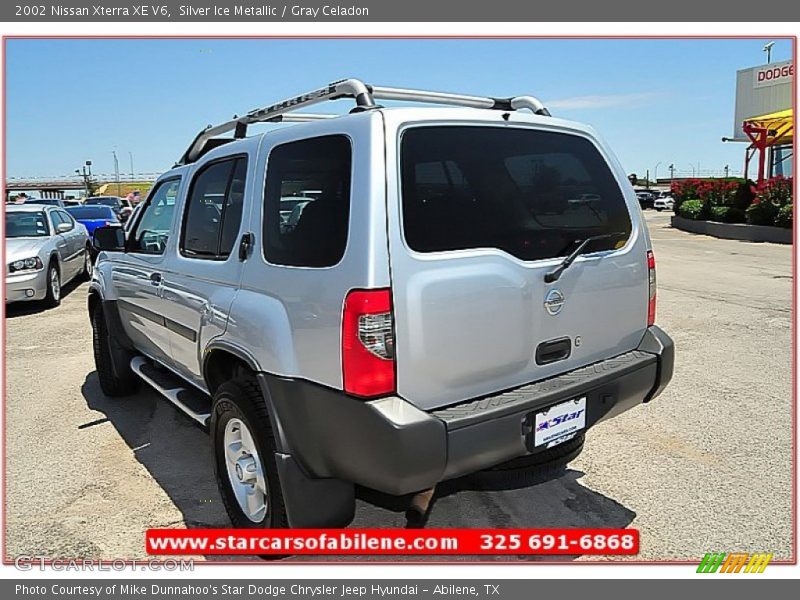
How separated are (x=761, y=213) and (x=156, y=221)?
19033mm

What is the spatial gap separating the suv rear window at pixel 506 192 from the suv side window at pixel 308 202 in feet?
0.88

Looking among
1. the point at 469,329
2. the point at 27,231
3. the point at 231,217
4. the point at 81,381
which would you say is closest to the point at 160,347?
the point at 231,217

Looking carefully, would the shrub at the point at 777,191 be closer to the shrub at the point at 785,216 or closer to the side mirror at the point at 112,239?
the shrub at the point at 785,216

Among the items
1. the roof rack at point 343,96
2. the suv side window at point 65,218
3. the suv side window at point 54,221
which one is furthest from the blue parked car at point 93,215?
the roof rack at point 343,96

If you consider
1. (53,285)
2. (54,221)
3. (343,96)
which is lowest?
(53,285)

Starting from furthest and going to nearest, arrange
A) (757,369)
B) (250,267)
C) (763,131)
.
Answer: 1. (763,131)
2. (757,369)
3. (250,267)

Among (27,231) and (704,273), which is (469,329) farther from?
(704,273)

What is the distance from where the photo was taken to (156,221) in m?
4.75

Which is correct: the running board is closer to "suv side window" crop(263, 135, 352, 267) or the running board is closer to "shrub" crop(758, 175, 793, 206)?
"suv side window" crop(263, 135, 352, 267)

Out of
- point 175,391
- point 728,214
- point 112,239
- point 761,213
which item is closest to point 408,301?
point 175,391

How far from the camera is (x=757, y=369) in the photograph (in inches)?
242

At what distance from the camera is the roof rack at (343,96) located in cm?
321

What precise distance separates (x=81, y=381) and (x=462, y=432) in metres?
4.92

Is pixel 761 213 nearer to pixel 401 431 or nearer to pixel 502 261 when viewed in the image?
pixel 502 261
